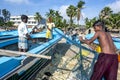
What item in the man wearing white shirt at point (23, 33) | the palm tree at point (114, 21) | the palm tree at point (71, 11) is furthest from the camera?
the palm tree at point (71, 11)

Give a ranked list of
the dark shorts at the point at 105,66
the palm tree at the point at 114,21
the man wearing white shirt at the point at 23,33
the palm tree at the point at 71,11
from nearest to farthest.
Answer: the dark shorts at the point at 105,66 < the man wearing white shirt at the point at 23,33 < the palm tree at the point at 114,21 < the palm tree at the point at 71,11

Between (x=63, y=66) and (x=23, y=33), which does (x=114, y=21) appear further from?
(x=23, y=33)

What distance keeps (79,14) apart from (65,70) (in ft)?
144

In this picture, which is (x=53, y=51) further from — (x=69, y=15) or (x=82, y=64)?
(x=69, y=15)

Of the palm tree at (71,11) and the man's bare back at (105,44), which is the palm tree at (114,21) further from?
the man's bare back at (105,44)

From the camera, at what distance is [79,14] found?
48.8 metres

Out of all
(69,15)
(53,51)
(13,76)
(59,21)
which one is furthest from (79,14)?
(13,76)

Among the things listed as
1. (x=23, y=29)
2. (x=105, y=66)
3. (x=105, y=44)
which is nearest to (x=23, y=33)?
(x=23, y=29)

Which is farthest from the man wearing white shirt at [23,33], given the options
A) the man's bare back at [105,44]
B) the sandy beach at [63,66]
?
the man's bare back at [105,44]

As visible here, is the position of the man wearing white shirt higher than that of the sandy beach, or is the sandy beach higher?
the man wearing white shirt

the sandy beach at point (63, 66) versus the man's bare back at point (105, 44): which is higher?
the man's bare back at point (105, 44)

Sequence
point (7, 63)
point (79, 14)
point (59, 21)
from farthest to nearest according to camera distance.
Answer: point (79, 14), point (59, 21), point (7, 63)

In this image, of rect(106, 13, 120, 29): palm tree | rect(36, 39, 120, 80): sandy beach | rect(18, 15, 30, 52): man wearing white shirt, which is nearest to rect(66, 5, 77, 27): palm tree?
rect(106, 13, 120, 29): palm tree

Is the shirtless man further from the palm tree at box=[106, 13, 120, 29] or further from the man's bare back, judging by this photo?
the palm tree at box=[106, 13, 120, 29]
